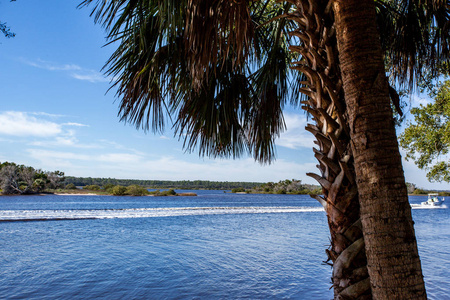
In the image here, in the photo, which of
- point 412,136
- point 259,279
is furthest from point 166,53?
point 412,136

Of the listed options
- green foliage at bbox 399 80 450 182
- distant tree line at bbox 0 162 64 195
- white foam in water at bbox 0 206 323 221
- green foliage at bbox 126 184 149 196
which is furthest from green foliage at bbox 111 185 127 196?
green foliage at bbox 399 80 450 182

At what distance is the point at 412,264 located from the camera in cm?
125

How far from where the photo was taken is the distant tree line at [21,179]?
176ft

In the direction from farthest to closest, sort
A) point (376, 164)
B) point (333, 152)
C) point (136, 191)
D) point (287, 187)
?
point (287, 187)
point (136, 191)
point (333, 152)
point (376, 164)

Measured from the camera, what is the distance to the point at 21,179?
5709 cm

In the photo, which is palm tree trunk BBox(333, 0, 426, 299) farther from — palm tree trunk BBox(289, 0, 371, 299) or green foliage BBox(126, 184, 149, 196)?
green foliage BBox(126, 184, 149, 196)

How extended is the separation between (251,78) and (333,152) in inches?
87.9

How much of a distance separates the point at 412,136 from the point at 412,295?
785 cm

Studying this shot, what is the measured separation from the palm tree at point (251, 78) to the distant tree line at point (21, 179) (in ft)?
203

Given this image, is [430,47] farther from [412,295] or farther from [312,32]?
[412,295]

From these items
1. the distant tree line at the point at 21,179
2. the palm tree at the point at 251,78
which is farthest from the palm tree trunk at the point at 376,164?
the distant tree line at the point at 21,179

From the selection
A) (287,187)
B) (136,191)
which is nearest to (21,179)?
(136,191)

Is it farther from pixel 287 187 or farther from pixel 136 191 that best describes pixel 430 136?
pixel 287 187

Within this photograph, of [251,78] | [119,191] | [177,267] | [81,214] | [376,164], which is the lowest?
[81,214]
